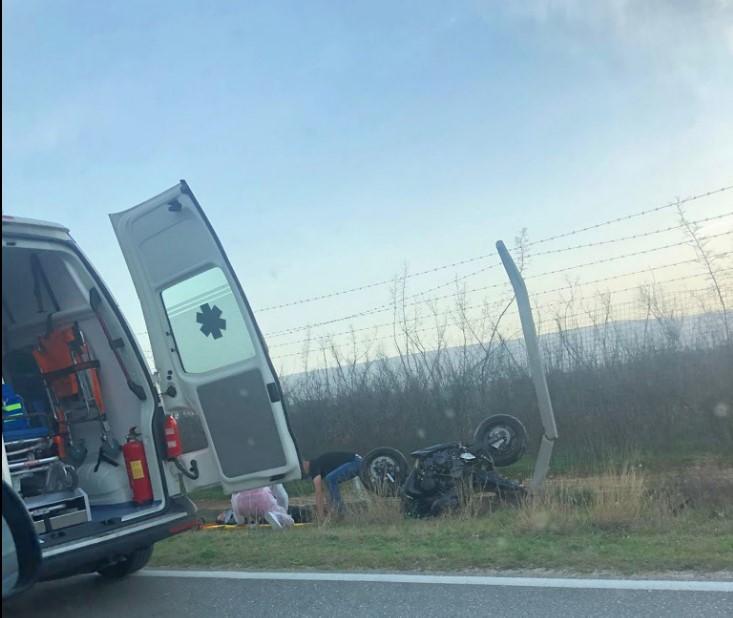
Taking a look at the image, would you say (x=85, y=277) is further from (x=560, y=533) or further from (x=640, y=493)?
(x=640, y=493)

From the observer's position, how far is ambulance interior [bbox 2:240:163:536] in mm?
5895

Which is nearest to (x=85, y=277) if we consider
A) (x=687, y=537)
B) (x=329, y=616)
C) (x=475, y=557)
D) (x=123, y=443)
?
(x=123, y=443)

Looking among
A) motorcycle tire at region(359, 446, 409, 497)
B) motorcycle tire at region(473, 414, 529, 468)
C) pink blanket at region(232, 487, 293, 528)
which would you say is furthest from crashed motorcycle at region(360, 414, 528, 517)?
pink blanket at region(232, 487, 293, 528)

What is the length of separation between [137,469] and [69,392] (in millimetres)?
991

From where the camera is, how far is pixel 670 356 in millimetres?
12195

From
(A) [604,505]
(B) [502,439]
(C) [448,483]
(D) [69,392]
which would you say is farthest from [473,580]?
(B) [502,439]

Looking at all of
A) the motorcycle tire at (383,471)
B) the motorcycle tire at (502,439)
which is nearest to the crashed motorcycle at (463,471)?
the motorcycle tire at (502,439)

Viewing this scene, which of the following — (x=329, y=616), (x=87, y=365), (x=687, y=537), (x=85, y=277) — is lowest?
(x=687, y=537)

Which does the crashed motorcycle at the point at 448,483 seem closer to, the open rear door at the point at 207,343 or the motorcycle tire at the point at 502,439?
the motorcycle tire at the point at 502,439

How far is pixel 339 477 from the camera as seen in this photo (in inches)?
369

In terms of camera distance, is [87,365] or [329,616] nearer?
[329,616]

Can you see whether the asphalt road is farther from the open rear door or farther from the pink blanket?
the pink blanket

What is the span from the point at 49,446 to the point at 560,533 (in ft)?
13.9

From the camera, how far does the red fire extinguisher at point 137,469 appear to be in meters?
5.91
